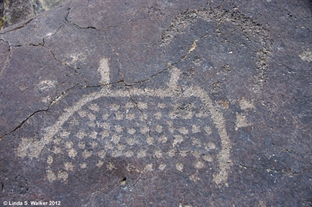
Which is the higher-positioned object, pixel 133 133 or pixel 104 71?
pixel 104 71

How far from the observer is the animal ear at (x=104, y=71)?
157 cm

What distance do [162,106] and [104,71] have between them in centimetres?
35

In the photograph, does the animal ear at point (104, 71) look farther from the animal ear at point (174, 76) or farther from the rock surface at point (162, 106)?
the animal ear at point (174, 76)

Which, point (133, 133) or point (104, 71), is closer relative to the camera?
point (133, 133)


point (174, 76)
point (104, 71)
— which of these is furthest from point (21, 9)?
point (174, 76)

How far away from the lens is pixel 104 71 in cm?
159

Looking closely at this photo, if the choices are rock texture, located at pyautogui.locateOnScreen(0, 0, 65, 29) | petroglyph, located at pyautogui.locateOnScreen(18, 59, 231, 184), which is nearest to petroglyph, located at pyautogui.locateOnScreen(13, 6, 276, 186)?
petroglyph, located at pyautogui.locateOnScreen(18, 59, 231, 184)

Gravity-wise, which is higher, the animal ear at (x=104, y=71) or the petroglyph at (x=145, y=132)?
the animal ear at (x=104, y=71)

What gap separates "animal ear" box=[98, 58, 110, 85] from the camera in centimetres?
157

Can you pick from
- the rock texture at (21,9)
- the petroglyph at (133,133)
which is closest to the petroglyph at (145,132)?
the petroglyph at (133,133)

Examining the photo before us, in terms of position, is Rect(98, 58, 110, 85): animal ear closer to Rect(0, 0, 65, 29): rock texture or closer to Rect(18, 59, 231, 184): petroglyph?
Rect(18, 59, 231, 184): petroglyph

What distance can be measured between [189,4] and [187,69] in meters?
0.41

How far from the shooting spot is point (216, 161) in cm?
143

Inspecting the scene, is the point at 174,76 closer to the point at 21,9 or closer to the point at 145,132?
the point at 145,132
